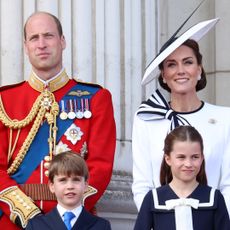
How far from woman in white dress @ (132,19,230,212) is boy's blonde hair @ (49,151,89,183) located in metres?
0.35

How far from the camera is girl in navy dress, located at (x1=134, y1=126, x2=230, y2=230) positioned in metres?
4.96

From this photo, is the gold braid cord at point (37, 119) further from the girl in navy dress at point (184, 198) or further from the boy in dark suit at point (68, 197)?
the girl in navy dress at point (184, 198)

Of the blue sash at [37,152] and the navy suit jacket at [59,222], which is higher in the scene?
the blue sash at [37,152]

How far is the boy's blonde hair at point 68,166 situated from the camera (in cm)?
504

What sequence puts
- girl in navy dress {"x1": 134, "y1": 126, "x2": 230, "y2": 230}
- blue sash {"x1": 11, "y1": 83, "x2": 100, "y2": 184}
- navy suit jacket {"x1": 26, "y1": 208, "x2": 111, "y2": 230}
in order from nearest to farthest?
girl in navy dress {"x1": 134, "y1": 126, "x2": 230, "y2": 230} → navy suit jacket {"x1": 26, "y1": 208, "x2": 111, "y2": 230} → blue sash {"x1": 11, "y1": 83, "x2": 100, "y2": 184}

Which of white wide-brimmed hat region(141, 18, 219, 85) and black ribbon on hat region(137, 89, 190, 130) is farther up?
white wide-brimmed hat region(141, 18, 219, 85)

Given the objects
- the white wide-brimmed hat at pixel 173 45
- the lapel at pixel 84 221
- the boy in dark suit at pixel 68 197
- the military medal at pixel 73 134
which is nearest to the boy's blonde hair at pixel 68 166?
the boy in dark suit at pixel 68 197

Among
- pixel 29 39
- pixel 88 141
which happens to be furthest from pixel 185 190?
pixel 29 39

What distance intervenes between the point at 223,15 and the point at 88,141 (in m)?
2.30

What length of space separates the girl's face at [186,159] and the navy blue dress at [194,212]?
0.09 metres

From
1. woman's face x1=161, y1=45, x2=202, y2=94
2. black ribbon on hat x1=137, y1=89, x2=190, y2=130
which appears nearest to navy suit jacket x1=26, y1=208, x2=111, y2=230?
black ribbon on hat x1=137, y1=89, x2=190, y2=130

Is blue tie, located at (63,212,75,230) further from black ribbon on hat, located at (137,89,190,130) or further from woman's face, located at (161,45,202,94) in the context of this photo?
woman's face, located at (161,45,202,94)

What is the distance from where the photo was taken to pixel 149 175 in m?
5.31

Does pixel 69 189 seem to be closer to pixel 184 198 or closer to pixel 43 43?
pixel 184 198
